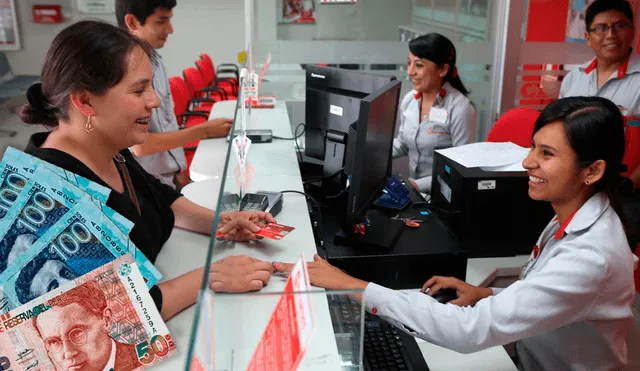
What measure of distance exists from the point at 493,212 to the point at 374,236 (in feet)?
1.55

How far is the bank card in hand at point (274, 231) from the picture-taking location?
1509 millimetres

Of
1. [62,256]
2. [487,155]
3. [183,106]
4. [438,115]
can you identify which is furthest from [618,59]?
[183,106]

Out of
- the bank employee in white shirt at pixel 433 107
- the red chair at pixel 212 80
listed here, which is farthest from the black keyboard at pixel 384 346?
the red chair at pixel 212 80

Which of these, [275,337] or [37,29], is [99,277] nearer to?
[275,337]

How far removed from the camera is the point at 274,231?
154cm

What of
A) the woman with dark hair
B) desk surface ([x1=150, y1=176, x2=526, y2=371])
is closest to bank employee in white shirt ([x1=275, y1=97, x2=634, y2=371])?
desk surface ([x1=150, y1=176, x2=526, y2=371])

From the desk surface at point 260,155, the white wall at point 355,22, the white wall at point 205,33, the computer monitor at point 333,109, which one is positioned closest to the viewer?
the computer monitor at point 333,109

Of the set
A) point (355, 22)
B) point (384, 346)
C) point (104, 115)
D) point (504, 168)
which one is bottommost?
point (384, 346)

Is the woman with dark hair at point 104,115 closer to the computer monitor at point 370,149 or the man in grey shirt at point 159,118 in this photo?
the computer monitor at point 370,149

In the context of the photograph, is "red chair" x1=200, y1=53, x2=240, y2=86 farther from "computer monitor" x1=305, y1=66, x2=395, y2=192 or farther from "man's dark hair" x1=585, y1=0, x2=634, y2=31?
"man's dark hair" x1=585, y1=0, x2=634, y2=31

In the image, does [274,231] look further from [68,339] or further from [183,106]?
[183,106]

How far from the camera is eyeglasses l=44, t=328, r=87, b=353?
0.94 m

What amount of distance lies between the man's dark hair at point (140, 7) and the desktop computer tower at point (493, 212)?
4.83ft

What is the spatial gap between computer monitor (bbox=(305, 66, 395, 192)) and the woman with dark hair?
30.9 inches
